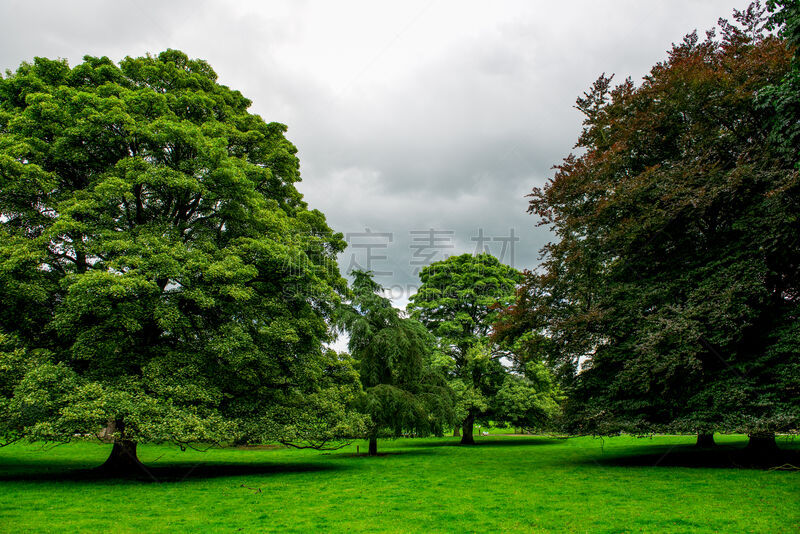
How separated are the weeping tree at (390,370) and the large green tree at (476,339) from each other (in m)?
5.32

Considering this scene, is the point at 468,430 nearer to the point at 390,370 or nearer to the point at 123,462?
the point at 390,370

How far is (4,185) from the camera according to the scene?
41.7ft

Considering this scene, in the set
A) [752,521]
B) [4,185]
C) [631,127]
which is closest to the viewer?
[752,521]

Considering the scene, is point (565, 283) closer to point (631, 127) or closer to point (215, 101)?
point (631, 127)

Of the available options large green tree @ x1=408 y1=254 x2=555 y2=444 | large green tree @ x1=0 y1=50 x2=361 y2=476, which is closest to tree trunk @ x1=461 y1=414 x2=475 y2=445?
large green tree @ x1=408 y1=254 x2=555 y2=444

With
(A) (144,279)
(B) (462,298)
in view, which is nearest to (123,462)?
(A) (144,279)

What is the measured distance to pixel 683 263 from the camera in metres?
14.9

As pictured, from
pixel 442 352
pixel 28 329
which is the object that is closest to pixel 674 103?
pixel 442 352

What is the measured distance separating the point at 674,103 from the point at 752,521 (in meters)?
12.6

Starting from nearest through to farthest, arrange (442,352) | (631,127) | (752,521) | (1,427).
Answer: (752,521) < (1,427) < (631,127) < (442,352)

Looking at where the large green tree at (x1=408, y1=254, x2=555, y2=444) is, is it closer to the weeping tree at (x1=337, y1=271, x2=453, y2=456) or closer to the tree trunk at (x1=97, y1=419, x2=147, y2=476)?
the weeping tree at (x1=337, y1=271, x2=453, y2=456)

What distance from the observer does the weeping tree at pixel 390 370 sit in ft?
64.5

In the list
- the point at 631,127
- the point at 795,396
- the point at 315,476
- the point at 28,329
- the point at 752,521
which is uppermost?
the point at 631,127

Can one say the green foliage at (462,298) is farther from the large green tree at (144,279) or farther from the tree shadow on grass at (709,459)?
the large green tree at (144,279)
